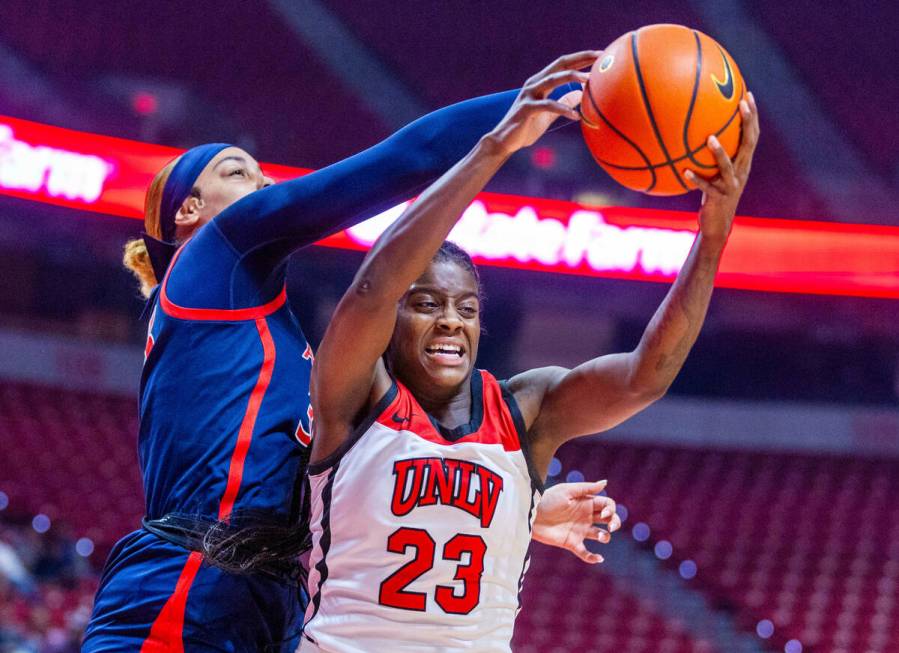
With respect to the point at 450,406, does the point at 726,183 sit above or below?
above

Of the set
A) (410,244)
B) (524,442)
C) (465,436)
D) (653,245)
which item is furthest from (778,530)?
(410,244)

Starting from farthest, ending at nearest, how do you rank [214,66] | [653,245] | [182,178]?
[214,66] → [653,245] → [182,178]

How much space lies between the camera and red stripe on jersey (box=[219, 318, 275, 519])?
2.50 m

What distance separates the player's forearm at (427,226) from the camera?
2.19 m

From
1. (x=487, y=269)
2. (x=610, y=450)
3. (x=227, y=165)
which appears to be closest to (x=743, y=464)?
(x=610, y=450)

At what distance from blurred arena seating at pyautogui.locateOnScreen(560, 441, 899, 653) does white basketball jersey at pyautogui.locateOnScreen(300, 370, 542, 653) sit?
8857 millimetres

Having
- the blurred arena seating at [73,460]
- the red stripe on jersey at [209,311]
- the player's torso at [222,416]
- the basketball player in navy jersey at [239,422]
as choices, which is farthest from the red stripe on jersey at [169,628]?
the blurred arena seating at [73,460]

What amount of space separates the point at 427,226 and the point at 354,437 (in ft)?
1.58

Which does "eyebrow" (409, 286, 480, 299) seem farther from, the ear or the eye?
the ear

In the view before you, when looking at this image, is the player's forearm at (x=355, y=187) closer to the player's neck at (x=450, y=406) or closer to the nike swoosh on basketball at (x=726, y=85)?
the player's neck at (x=450, y=406)

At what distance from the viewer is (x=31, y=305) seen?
1427 centimetres

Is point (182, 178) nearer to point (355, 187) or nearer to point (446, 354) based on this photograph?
point (355, 187)

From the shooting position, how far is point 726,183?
229 cm

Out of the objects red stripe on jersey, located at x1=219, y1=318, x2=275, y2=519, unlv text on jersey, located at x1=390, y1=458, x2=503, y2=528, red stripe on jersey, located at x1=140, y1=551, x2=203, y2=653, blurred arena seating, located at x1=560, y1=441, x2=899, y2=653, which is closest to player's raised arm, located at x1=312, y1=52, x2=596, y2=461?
unlv text on jersey, located at x1=390, y1=458, x2=503, y2=528
